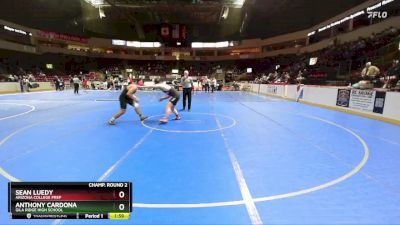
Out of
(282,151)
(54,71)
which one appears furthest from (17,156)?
(54,71)

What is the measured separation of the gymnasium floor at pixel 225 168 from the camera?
3049 mm

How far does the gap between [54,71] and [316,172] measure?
5075cm

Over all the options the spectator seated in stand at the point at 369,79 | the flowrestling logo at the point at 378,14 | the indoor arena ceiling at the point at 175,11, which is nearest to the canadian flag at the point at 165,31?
the indoor arena ceiling at the point at 175,11

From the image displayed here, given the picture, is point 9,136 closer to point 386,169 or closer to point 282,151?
point 282,151

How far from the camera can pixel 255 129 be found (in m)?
8.01

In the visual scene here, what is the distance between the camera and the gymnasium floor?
10.0 feet

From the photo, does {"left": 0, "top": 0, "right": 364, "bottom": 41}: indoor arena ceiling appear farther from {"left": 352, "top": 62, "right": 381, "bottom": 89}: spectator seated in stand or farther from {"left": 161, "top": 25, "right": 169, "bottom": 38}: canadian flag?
{"left": 352, "top": 62, "right": 381, "bottom": 89}: spectator seated in stand
